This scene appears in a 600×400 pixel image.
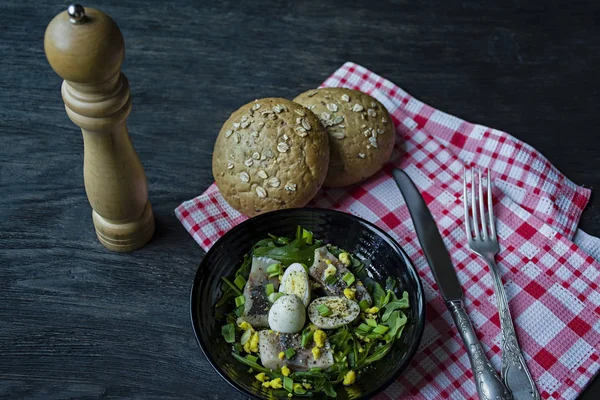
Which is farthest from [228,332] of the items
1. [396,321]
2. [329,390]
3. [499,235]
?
[499,235]

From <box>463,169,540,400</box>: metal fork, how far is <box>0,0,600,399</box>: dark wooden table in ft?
0.57

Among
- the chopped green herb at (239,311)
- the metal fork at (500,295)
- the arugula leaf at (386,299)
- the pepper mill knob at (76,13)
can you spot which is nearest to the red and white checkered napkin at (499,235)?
the metal fork at (500,295)

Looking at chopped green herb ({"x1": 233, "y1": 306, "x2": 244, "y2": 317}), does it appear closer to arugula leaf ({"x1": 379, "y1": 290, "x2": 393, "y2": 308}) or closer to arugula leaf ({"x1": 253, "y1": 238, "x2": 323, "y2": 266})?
arugula leaf ({"x1": 253, "y1": 238, "x2": 323, "y2": 266})

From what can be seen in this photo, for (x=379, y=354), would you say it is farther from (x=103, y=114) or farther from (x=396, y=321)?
(x=103, y=114)

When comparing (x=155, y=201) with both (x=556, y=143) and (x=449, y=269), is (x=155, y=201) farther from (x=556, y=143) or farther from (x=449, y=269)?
(x=556, y=143)

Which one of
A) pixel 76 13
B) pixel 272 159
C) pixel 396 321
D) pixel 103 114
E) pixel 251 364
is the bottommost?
pixel 251 364

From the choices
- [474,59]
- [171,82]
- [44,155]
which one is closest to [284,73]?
[171,82]

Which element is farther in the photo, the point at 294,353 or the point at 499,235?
the point at 499,235

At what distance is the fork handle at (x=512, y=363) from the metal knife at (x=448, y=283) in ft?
0.11

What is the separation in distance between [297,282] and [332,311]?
10cm

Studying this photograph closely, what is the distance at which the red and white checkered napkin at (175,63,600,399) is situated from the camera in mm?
1478

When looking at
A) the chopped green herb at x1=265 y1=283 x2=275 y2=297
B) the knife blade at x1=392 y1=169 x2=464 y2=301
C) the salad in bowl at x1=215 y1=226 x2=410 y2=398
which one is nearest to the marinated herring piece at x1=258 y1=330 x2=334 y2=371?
the salad in bowl at x1=215 y1=226 x2=410 y2=398

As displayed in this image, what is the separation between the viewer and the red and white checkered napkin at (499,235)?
1.48 metres

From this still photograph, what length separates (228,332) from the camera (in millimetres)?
1439
